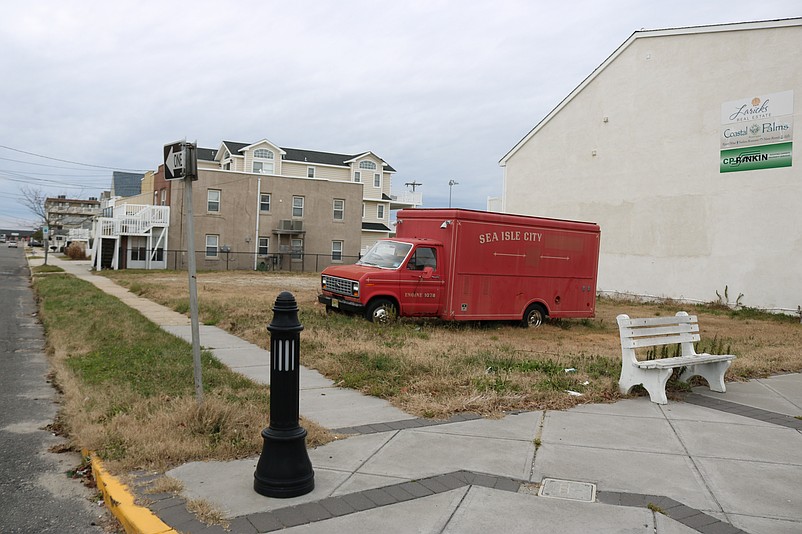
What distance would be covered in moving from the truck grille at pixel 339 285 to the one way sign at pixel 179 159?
816 centimetres

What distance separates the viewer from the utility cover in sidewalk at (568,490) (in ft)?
15.2

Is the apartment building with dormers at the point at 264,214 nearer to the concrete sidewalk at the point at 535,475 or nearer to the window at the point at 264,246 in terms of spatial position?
the window at the point at 264,246

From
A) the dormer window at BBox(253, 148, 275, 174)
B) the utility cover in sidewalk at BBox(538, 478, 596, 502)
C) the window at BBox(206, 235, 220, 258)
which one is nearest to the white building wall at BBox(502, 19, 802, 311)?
the utility cover in sidewalk at BBox(538, 478, 596, 502)

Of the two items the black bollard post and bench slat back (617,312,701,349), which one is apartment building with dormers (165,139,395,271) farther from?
the black bollard post

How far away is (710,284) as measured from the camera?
22.9m

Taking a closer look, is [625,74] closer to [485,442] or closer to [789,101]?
[789,101]

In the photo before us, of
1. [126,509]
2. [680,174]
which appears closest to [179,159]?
[126,509]

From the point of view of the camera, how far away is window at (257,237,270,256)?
44.6 metres

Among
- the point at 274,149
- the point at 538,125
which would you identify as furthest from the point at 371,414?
the point at 274,149

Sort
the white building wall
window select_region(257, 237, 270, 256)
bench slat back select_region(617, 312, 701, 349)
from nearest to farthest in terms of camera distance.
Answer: bench slat back select_region(617, 312, 701, 349)
the white building wall
window select_region(257, 237, 270, 256)

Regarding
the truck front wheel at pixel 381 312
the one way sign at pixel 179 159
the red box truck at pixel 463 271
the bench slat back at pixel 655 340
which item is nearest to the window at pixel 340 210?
the red box truck at pixel 463 271

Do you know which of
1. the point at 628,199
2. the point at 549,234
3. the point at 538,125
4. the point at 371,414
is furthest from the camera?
the point at 538,125

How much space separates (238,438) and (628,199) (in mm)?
23228

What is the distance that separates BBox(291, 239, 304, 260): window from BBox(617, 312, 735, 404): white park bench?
38.1 m
